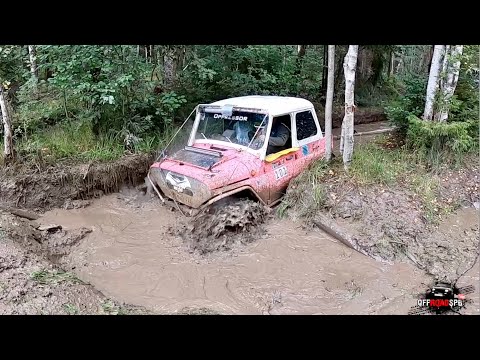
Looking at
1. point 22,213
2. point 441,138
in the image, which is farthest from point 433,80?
point 22,213

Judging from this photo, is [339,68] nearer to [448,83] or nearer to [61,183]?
[448,83]

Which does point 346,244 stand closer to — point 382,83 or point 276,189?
point 276,189

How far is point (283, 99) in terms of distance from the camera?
668 centimetres

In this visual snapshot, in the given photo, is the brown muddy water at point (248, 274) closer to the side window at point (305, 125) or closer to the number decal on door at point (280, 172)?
the number decal on door at point (280, 172)

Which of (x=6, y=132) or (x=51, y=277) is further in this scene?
(x=6, y=132)

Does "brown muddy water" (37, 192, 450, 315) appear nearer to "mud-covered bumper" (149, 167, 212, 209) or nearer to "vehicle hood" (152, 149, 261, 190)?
"mud-covered bumper" (149, 167, 212, 209)

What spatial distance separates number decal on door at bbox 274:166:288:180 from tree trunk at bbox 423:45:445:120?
107 inches

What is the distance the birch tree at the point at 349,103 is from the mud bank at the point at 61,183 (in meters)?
3.81

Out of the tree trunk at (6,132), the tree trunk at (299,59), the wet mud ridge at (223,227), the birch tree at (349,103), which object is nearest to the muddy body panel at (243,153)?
the wet mud ridge at (223,227)

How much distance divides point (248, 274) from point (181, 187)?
5.53 ft

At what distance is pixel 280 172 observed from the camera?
6020mm

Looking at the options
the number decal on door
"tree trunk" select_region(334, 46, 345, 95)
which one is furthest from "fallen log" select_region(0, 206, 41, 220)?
"tree trunk" select_region(334, 46, 345, 95)

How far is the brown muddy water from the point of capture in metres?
4.07
